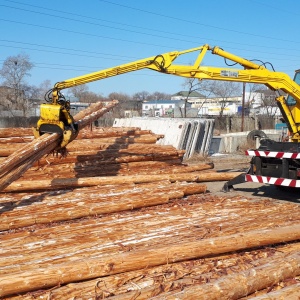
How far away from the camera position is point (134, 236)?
6.15 m

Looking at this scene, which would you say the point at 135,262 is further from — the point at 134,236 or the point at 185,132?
the point at 185,132

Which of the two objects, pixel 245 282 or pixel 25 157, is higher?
pixel 25 157

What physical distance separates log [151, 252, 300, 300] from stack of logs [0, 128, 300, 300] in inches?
0.5

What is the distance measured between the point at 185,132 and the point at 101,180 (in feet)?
24.6

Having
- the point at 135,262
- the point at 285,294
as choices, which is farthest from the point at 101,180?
the point at 285,294

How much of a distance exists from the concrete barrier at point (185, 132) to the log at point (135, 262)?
10533mm

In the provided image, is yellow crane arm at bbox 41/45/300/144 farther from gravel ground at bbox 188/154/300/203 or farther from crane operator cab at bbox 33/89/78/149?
gravel ground at bbox 188/154/300/203

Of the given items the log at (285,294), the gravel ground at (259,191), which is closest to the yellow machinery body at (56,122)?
the gravel ground at (259,191)

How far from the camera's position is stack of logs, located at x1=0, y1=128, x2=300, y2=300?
14.1ft

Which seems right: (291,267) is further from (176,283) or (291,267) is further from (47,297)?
(47,297)

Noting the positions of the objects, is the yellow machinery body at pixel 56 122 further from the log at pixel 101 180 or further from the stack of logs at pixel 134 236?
the stack of logs at pixel 134 236

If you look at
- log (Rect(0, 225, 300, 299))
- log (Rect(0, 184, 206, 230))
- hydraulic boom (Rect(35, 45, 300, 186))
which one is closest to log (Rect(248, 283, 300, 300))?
log (Rect(0, 225, 300, 299))

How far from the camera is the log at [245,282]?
4.02 meters

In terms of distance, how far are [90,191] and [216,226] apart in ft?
10.1
